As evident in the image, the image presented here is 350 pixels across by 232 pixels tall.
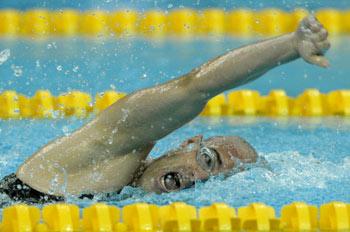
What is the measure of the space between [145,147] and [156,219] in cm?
28

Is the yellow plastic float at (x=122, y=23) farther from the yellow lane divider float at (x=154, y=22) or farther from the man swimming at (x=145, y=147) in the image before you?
the man swimming at (x=145, y=147)

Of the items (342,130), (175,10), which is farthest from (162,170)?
(175,10)

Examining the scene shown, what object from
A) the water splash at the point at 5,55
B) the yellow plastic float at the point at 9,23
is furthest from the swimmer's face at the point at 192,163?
the yellow plastic float at the point at 9,23

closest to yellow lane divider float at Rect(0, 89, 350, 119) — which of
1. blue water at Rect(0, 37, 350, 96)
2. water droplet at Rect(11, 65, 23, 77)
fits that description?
blue water at Rect(0, 37, 350, 96)

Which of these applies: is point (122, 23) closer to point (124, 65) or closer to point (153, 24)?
point (153, 24)

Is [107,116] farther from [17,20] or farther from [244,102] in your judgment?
[17,20]

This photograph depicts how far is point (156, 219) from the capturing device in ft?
8.04

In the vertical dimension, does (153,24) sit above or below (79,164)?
above

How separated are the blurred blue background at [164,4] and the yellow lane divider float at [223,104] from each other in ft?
5.97

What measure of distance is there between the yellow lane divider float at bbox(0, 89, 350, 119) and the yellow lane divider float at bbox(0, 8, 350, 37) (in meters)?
1.49

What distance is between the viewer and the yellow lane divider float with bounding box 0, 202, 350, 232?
242 cm

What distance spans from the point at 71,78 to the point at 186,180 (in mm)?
2662

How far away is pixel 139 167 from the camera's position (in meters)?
2.71

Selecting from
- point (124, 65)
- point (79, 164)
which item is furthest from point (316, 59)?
point (124, 65)
